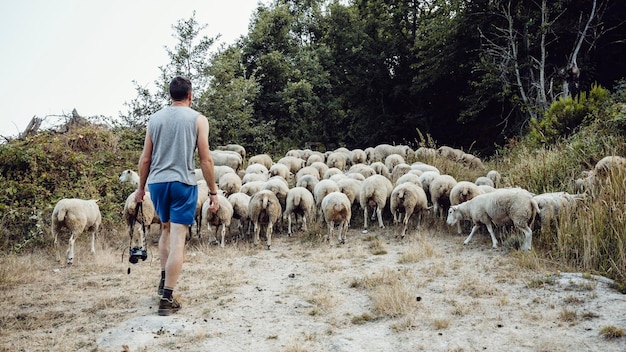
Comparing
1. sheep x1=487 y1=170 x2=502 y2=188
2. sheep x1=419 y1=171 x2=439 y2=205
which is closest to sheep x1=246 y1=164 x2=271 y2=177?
sheep x1=419 y1=171 x2=439 y2=205

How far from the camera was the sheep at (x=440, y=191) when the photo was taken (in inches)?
418

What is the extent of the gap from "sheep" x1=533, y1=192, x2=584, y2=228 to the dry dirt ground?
92 centimetres

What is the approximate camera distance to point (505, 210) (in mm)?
8102

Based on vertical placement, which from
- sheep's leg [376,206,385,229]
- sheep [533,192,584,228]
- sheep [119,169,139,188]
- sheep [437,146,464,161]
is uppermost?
sheep [437,146,464,161]

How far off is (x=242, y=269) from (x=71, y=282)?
8.38 ft

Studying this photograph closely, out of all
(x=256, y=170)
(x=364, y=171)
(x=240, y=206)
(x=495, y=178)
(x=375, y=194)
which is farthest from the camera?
(x=256, y=170)

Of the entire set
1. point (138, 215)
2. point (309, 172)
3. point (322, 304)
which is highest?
point (309, 172)

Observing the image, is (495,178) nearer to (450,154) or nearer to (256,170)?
(450,154)

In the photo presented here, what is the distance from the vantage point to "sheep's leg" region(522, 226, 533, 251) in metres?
7.63

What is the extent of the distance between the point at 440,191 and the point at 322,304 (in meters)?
5.68

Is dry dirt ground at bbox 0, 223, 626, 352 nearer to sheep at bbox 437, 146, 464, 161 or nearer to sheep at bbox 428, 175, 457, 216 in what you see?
sheep at bbox 428, 175, 457, 216

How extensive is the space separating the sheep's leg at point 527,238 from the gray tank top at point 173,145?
539 cm

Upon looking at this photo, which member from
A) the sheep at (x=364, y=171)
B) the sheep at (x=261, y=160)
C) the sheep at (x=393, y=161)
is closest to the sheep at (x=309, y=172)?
the sheep at (x=364, y=171)

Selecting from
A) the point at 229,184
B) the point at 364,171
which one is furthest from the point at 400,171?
the point at 229,184
